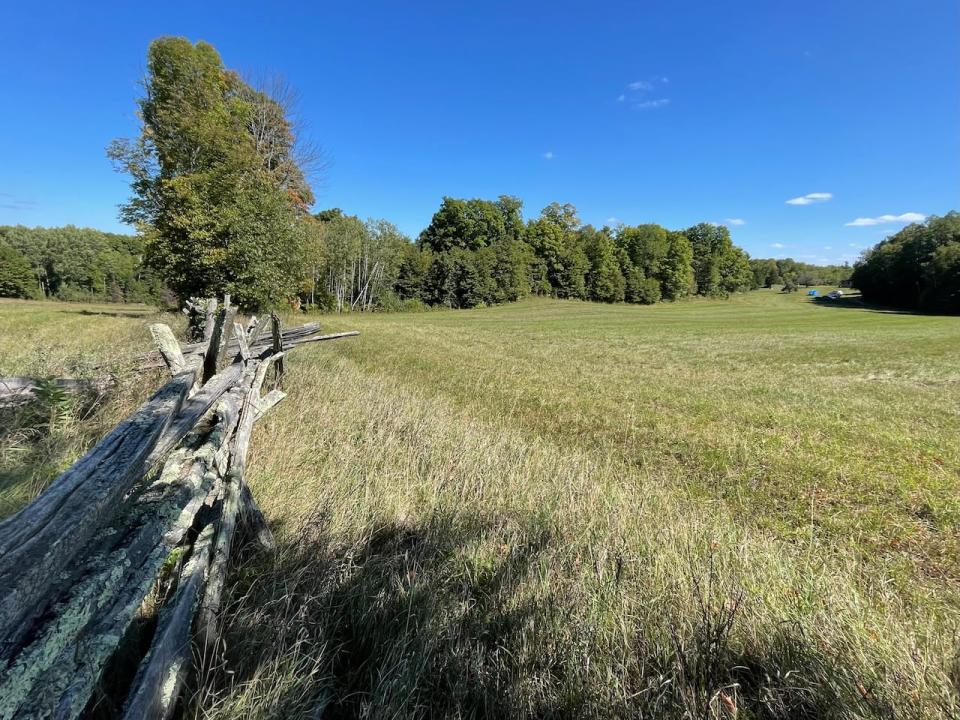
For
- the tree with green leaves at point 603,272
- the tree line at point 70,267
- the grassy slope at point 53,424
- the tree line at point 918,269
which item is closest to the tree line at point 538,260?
the tree with green leaves at point 603,272

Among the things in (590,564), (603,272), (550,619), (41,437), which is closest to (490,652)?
(550,619)

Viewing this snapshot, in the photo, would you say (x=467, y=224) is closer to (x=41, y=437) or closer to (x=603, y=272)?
(x=603, y=272)

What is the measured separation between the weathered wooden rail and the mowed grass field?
0.98 feet

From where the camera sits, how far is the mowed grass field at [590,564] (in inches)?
76.6

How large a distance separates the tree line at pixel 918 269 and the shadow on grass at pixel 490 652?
69.3 meters

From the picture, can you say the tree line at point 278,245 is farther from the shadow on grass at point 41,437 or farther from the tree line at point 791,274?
the shadow on grass at point 41,437

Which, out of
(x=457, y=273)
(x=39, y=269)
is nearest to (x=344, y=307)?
(x=457, y=273)

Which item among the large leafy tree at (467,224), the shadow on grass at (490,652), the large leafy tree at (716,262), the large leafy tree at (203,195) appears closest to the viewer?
the shadow on grass at (490,652)

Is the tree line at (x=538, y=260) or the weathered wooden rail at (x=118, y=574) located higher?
the tree line at (x=538, y=260)

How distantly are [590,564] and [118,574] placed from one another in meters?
2.49

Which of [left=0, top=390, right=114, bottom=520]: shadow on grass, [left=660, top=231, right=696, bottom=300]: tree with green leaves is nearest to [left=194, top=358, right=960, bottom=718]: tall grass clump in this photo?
[left=0, top=390, right=114, bottom=520]: shadow on grass

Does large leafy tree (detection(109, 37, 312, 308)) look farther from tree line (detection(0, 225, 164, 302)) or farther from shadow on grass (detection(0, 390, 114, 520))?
tree line (detection(0, 225, 164, 302))

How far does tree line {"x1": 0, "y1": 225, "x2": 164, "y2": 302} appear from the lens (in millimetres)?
59469

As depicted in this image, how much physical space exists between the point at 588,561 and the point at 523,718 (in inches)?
46.2
